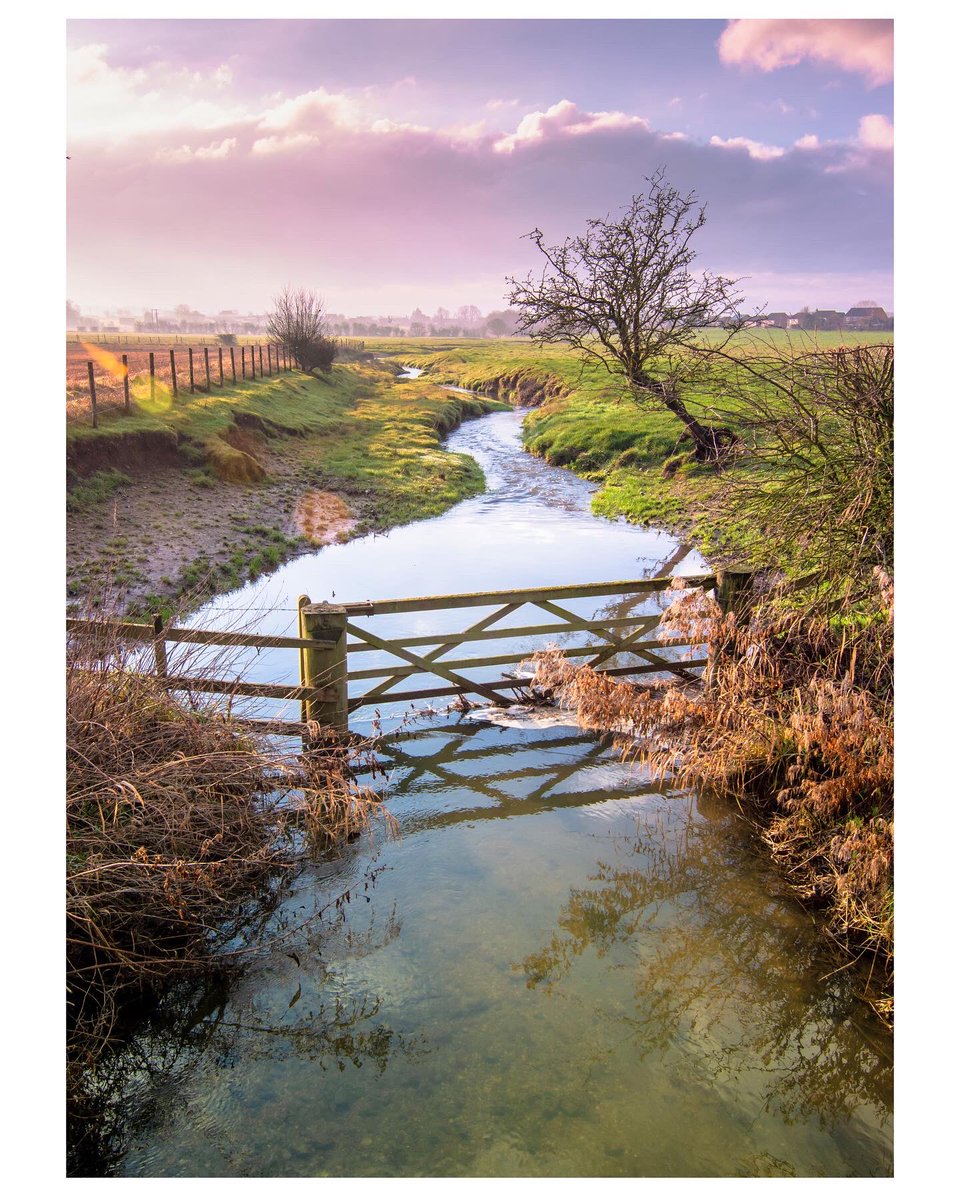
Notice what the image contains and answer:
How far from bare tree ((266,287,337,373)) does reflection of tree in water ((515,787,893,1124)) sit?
42.4 metres

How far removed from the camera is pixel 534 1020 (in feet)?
19.0

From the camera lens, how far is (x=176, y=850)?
6309 mm

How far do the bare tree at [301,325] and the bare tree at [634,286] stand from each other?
2587cm

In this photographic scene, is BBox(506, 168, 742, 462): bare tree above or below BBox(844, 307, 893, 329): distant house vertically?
above

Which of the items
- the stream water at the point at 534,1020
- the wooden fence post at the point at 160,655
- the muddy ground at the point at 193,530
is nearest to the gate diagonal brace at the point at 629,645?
the stream water at the point at 534,1020

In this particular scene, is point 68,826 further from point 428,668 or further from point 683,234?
point 683,234

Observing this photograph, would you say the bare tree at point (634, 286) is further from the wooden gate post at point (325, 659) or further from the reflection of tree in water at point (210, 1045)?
the reflection of tree in water at point (210, 1045)

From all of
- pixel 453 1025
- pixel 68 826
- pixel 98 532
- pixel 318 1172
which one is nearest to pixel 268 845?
pixel 68 826

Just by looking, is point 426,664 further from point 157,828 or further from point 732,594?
point 157,828

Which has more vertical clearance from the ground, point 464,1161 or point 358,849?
point 358,849

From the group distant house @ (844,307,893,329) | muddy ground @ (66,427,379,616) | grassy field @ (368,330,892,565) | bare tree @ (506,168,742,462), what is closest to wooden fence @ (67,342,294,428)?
muddy ground @ (66,427,379,616)

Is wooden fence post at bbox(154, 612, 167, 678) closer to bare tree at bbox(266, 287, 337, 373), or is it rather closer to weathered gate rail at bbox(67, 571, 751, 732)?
weathered gate rail at bbox(67, 571, 751, 732)

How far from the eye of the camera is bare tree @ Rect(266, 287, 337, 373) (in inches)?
1780
